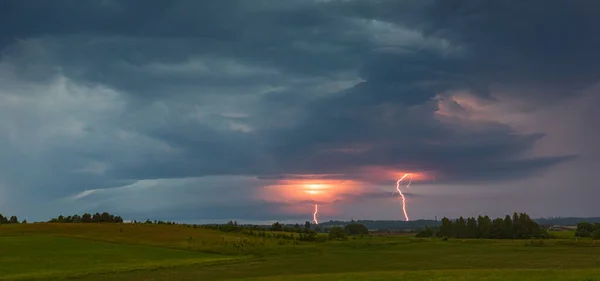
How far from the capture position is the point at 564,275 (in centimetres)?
3922

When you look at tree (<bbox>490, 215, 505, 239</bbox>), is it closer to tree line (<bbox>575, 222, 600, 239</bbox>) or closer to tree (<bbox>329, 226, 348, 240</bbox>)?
tree line (<bbox>575, 222, 600, 239</bbox>)

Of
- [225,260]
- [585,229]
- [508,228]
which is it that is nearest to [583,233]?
[585,229]

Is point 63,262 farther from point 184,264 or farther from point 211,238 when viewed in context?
point 211,238

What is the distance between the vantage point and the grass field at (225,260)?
47875 mm

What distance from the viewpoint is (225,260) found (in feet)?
236

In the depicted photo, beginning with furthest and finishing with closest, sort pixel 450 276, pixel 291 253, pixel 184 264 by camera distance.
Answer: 1. pixel 291 253
2. pixel 184 264
3. pixel 450 276

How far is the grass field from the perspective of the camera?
4788 centimetres

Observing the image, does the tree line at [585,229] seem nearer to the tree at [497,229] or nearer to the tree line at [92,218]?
the tree at [497,229]

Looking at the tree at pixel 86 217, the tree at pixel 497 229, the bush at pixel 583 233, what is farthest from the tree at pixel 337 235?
the bush at pixel 583 233

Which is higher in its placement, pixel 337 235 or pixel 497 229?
pixel 497 229

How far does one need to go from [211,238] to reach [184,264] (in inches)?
1759

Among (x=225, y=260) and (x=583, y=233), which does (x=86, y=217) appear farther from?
(x=583, y=233)

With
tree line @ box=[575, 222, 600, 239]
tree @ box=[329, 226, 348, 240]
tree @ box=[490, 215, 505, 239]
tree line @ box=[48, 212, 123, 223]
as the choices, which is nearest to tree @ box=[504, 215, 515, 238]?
tree @ box=[490, 215, 505, 239]

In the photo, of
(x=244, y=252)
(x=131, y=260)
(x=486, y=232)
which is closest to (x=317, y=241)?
(x=244, y=252)
